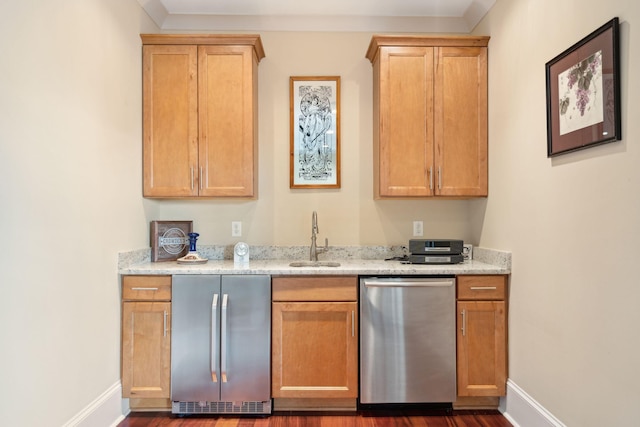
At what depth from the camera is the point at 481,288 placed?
7.90ft

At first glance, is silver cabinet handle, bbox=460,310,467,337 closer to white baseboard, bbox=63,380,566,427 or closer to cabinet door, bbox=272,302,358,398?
white baseboard, bbox=63,380,566,427

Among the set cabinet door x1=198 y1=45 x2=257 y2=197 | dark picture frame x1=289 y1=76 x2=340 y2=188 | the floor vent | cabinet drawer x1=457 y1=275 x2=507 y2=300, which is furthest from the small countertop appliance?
the floor vent

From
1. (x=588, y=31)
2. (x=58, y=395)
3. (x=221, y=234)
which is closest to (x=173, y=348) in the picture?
(x=58, y=395)

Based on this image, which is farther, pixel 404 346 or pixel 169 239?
pixel 169 239

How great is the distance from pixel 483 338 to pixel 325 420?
3.62 feet

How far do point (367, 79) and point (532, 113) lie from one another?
1.29 metres

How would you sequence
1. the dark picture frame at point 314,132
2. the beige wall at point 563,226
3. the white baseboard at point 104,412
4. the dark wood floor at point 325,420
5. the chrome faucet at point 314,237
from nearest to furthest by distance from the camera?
1. the beige wall at point 563,226
2. the white baseboard at point 104,412
3. the dark wood floor at point 325,420
4. the chrome faucet at point 314,237
5. the dark picture frame at point 314,132

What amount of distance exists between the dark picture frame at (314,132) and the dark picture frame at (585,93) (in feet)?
4.86

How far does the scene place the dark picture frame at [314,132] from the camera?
9.83ft

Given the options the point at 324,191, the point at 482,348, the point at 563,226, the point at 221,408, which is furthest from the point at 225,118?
the point at 482,348

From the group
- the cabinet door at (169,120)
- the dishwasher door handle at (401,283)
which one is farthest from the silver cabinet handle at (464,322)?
the cabinet door at (169,120)

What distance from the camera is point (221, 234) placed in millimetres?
2992

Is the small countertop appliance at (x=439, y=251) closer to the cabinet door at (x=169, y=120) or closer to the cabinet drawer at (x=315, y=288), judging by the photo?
the cabinet drawer at (x=315, y=288)

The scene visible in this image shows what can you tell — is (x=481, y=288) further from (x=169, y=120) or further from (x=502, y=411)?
(x=169, y=120)
